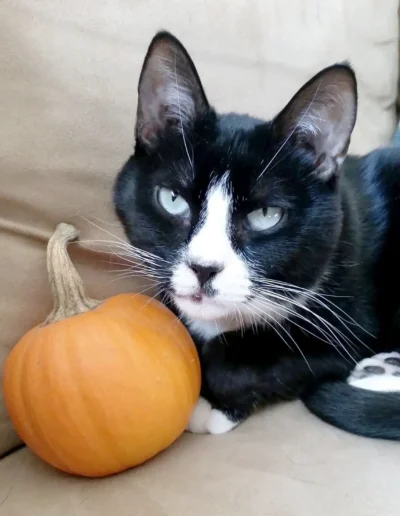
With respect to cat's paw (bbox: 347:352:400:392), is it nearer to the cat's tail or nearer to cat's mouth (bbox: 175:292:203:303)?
the cat's tail

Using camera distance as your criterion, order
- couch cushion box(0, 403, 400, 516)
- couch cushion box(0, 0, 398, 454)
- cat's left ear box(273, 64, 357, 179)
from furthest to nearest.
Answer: couch cushion box(0, 0, 398, 454) < cat's left ear box(273, 64, 357, 179) < couch cushion box(0, 403, 400, 516)

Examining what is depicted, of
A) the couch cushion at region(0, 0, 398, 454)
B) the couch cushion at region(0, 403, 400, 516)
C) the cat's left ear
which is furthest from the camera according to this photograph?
the couch cushion at region(0, 0, 398, 454)

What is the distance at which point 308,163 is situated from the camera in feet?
2.98

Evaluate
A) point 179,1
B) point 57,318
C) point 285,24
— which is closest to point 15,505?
point 57,318

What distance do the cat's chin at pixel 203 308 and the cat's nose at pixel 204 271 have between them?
35mm

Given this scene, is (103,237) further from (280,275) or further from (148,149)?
(280,275)

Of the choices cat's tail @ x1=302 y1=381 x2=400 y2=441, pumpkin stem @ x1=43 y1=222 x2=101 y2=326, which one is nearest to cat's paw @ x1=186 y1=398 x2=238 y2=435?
cat's tail @ x1=302 y1=381 x2=400 y2=441

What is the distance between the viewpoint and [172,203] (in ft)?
2.94

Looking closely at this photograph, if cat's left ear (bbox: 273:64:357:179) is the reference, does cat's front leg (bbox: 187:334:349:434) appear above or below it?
below

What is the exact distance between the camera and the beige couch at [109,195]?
770 millimetres

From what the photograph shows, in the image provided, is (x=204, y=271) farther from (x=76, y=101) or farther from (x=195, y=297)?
(x=76, y=101)

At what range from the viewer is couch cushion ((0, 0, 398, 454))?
95 centimetres

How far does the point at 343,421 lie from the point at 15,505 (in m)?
0.46

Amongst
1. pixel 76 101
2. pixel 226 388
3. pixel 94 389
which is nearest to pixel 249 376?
→ pixel 226 388
